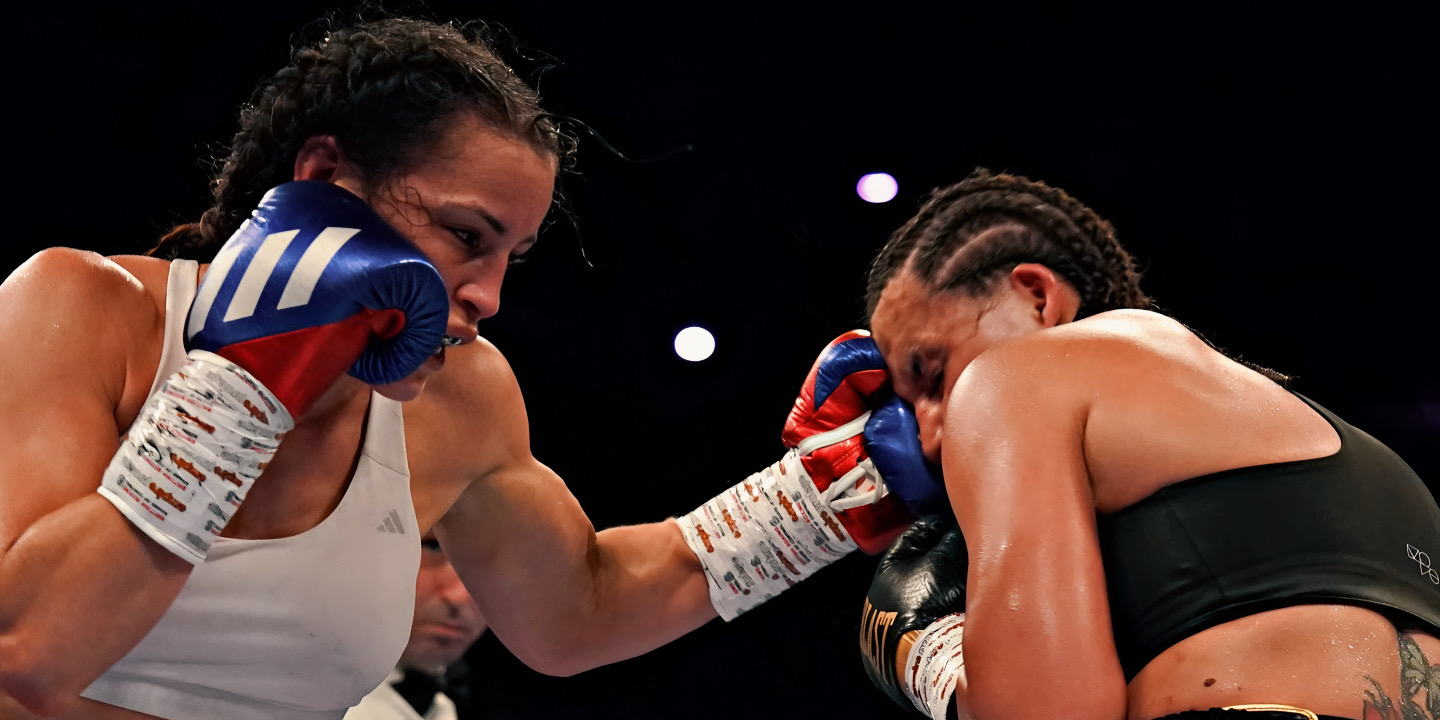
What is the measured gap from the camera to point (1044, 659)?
4.06 ft

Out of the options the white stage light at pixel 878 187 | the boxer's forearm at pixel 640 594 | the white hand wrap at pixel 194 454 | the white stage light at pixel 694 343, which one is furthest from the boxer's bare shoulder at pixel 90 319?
the white stage light at pixel 878 187

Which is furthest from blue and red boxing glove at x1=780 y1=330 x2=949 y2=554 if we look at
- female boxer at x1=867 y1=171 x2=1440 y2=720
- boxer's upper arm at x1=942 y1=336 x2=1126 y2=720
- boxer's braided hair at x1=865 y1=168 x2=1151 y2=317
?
boxer's upper arm at x1=942 y1=336 x2=1126 y2=720

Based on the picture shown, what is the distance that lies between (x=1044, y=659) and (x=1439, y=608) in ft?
1.61

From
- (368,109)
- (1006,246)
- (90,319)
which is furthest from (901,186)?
(90,319)

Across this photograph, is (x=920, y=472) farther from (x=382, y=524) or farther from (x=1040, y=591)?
(x=382, y=524)

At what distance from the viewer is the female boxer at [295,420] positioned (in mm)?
1172

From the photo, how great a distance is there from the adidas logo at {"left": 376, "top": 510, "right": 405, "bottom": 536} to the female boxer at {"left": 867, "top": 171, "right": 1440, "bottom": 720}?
0.71 metres

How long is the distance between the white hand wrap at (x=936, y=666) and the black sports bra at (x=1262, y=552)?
0.20 metres

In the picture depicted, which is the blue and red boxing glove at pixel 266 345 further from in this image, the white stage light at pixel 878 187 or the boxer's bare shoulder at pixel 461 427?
the white stage light at pixel 878 187

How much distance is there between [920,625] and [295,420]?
0.84 m

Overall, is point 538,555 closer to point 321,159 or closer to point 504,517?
point 504,517

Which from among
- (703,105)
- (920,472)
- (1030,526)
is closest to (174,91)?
→ (703,105)

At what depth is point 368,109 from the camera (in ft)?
4.84

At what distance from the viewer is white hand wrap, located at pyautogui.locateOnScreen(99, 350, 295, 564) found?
117cm
